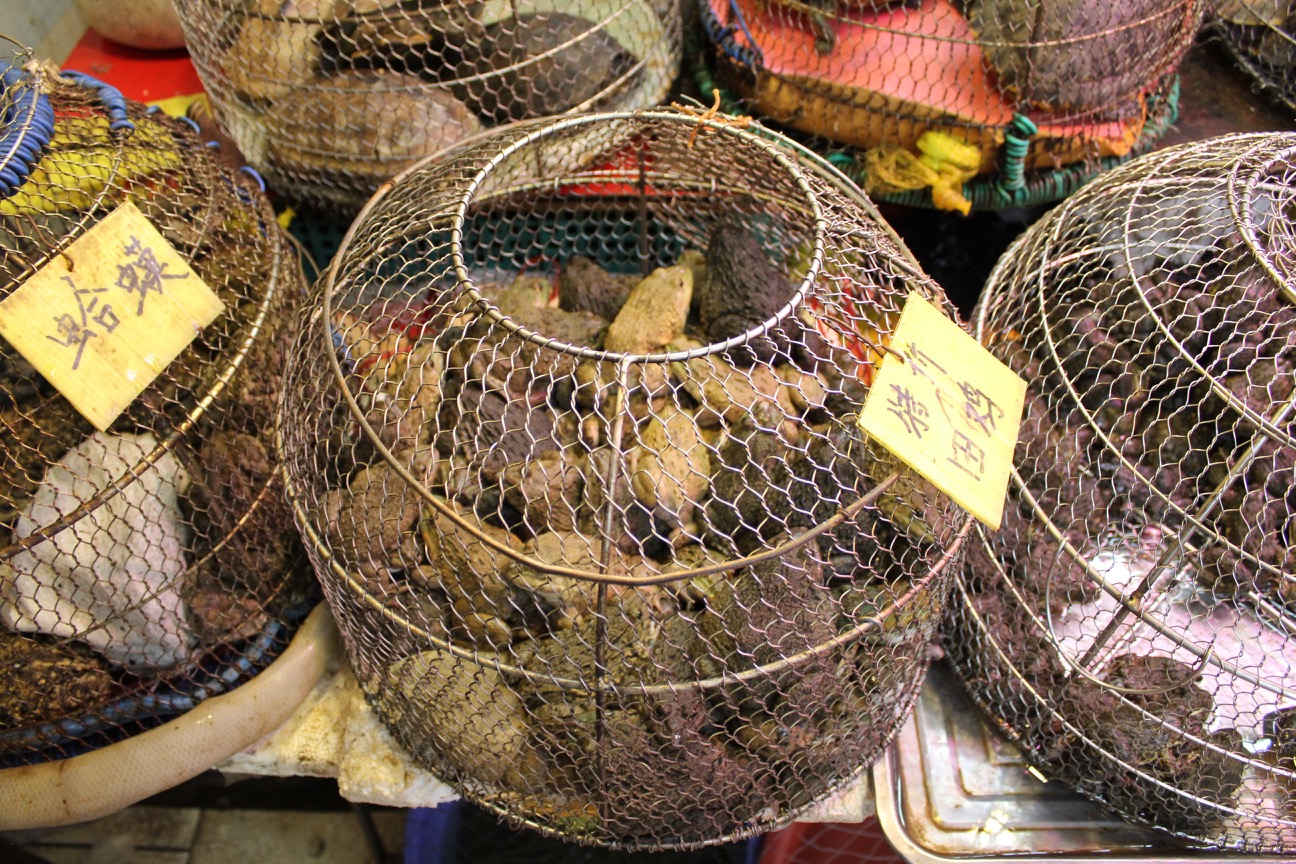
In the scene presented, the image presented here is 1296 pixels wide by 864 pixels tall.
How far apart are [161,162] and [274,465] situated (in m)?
0.43

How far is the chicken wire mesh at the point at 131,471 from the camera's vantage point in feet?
3.54

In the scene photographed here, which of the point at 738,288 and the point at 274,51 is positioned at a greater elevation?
the point at 274,51

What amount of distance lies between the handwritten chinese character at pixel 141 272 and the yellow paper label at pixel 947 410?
Result: 810 mm

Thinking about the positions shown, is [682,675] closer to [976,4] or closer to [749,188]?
[749,188]

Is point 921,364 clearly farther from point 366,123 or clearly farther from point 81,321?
point 366,123

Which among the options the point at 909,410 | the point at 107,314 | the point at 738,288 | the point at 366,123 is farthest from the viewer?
the point at 366,123

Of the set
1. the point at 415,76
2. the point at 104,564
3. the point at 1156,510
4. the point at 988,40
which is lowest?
the point at 1156,510

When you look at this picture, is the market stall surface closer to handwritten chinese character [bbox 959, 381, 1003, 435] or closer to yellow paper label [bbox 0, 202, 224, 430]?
handwritten chinese character [bbox 959, 381, 1003, 435]

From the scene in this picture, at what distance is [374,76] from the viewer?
1508 mm

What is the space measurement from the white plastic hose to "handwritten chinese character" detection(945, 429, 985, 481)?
902 mm

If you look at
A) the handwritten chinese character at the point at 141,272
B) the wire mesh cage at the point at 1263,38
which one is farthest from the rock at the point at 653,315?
the wire mesh cage at the point at 1263,38

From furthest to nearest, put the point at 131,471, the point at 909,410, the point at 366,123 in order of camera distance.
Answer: the point at 366,123
the point at 131,471
the point at 909,410

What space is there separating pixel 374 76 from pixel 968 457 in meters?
1.15

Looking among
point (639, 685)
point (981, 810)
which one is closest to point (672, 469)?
point (639, 685)
